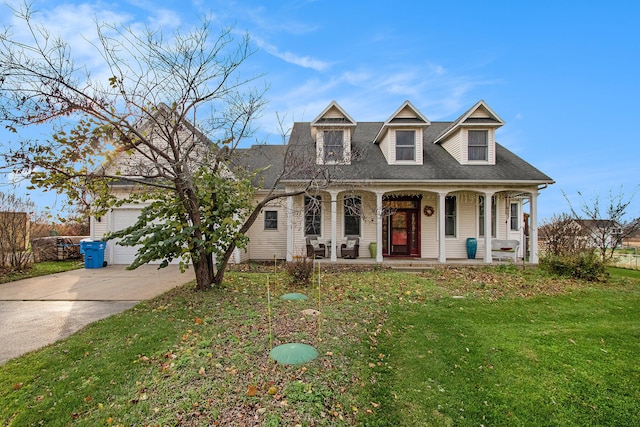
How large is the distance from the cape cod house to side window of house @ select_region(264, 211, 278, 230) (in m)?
0.04

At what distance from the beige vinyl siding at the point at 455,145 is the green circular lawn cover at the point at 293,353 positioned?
1133 cm

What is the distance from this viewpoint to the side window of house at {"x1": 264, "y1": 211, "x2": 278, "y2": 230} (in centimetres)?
1385

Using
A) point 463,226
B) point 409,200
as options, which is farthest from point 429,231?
point 409,200

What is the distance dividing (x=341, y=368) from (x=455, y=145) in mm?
12059

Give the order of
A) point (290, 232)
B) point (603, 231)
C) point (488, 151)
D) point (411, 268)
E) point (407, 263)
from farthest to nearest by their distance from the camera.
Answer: point (603, 231)
point (488, 151)
point (290, 232)
point (407, 263)
point (411, 268)

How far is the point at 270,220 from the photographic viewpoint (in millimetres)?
13906

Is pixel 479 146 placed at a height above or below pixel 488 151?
above

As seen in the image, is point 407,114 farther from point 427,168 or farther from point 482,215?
point 482,215

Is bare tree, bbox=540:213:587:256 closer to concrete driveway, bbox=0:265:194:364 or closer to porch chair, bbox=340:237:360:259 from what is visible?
porch chair, bbox=340:237:360:259

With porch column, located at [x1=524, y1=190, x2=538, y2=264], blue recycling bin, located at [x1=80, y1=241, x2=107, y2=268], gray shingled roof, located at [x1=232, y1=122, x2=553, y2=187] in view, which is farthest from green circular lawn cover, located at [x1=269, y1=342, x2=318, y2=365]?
porch column, located at [x1=524, y1=190, x2=538, y2=264]

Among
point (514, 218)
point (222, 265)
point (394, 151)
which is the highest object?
point (394, 151)

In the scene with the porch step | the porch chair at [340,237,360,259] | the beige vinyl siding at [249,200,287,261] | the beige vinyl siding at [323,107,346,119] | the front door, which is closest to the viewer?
the porch step

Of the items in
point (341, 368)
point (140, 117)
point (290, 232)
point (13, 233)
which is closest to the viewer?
point (341, 368)

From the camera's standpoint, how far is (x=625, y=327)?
5664 millimetres
